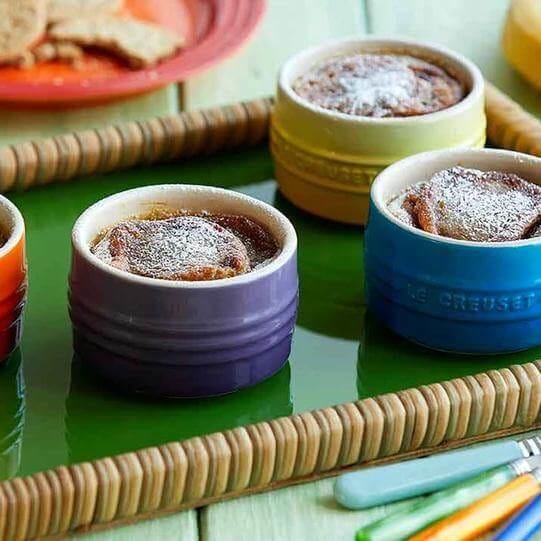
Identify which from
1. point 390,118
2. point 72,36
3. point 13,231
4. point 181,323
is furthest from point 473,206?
point 72,36

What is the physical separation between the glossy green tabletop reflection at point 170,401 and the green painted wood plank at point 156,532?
75 mm

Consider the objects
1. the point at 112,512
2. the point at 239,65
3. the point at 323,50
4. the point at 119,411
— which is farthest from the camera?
the point at 239,65

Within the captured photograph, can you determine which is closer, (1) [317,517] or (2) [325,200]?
(1) [317,517]

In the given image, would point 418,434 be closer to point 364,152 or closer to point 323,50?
point 364,152

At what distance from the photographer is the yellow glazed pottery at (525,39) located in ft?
6.01

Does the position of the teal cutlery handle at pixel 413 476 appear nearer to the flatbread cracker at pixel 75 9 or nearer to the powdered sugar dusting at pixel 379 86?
the powdered sugar dusting at pixel 379 86

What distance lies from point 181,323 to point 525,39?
2.96ft

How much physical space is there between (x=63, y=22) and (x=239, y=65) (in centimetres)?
26

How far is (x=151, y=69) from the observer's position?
5.93ft

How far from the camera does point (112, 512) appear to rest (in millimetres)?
1060

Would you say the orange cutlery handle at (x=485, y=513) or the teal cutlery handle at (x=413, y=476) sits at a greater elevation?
the orange cutlery handle at (x=485, y=513)

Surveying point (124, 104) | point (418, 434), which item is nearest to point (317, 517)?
point (418, 434)

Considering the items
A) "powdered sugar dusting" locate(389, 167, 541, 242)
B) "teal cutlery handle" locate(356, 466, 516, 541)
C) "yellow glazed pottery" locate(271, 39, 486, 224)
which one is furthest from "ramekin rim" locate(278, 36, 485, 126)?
"teal cutlery handle" locate(356, 466, 516, 541)

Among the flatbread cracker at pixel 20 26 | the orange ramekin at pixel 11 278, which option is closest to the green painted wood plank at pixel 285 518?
the orange ramekin at pixel 11 278
